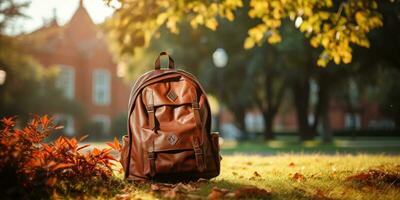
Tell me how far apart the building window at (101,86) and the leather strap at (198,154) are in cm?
3856

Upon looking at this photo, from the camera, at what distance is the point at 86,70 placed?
42.2 m

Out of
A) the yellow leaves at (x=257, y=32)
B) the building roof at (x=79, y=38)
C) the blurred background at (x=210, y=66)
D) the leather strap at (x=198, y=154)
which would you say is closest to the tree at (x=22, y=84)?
the blurred background at (x=210, y=66)

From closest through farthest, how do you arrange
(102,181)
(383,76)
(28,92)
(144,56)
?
(102,181) → (383,76) → (144,56) → (28,92)

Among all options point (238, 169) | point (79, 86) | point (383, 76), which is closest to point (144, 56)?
point (383, 76)

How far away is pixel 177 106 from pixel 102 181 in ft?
3.10

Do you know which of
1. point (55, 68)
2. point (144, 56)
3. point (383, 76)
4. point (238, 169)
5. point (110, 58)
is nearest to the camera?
point (238, 169)

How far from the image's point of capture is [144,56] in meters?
26.7

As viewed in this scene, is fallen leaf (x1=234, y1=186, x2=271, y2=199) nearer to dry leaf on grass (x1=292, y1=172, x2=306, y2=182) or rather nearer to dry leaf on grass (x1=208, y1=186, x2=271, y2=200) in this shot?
dry leaf on grass (x1=208, y1=186, x2=271, y2=200)

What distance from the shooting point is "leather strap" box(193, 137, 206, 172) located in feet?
16.2

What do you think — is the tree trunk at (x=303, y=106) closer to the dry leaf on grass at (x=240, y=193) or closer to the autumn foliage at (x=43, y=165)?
the autumn foliage at (x=43, y=165)

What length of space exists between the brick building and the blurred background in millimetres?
79

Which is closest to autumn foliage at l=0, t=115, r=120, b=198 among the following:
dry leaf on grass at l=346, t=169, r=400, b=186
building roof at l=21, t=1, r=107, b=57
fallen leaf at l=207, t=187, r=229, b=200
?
fallen leaf at l=207, t=187, r=229, b=200

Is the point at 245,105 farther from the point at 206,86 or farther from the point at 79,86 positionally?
the point at 79,86

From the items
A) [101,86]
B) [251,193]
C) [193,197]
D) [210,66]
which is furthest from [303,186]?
[101,86]
